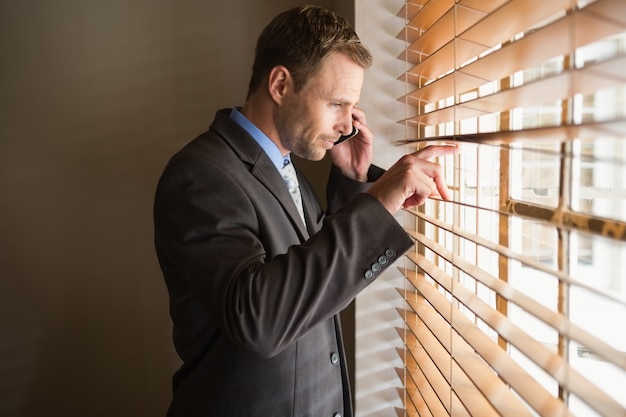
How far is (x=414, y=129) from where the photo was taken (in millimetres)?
1336

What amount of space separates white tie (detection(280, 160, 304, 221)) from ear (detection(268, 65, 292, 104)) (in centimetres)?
19

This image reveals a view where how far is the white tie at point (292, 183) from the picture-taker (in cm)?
129

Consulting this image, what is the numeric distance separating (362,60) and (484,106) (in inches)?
15.3

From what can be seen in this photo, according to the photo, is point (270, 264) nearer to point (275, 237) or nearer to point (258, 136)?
point (275, 237)

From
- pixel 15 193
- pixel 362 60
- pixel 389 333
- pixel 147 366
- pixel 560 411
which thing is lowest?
pixel 147 366

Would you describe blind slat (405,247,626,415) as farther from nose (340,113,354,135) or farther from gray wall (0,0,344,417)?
gray wall (0,0,344,417)

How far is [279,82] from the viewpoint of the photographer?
114 centimetres

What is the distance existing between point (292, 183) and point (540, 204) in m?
0.70

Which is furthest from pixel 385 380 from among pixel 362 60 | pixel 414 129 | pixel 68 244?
pixel 68 244

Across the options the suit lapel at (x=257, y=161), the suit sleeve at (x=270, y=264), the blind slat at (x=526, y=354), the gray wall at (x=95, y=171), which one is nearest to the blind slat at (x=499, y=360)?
the blind slat at (x=526, y=354)

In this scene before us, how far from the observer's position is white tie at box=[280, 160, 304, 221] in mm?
1290

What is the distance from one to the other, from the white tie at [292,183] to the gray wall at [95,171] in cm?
73

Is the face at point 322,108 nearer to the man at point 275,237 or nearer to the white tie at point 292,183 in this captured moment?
the man at point 275,237

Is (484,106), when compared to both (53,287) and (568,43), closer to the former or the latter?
(568,43)
